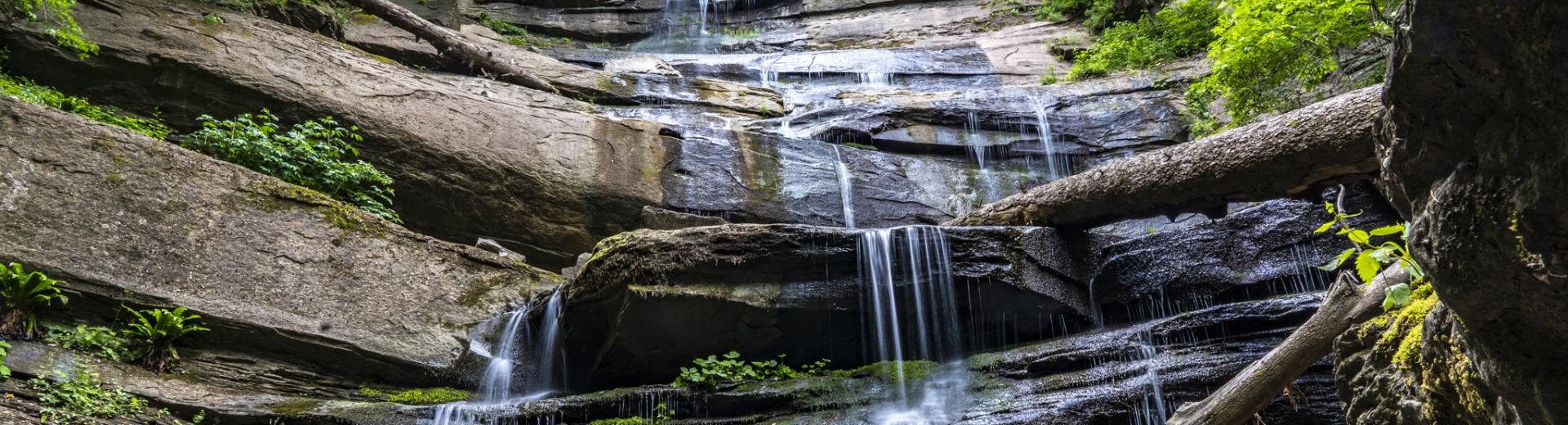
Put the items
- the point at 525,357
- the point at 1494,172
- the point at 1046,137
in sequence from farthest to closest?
the point at 1046,137
the point at 525,357
the point at 1494,172

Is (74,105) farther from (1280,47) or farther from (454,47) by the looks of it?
(1280,47)

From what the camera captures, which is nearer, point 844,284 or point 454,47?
point 844,284

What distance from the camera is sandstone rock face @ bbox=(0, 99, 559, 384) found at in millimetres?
6949

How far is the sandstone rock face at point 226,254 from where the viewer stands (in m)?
6.95

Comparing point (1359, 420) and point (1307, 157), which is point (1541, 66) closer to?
point (1359, 420)

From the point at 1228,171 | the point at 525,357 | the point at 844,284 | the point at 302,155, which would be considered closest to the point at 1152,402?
the point at 1228,171

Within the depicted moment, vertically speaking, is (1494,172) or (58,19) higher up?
(58,19)

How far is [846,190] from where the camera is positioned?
1180cm

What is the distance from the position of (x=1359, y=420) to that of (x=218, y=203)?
26.8ft

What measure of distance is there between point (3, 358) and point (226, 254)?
1728 mm

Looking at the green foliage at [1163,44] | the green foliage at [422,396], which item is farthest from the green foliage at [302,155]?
the green foliage at [1163,44]

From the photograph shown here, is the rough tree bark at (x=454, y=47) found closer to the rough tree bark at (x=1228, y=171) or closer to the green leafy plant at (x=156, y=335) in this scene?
the green leafy plant at (x=156, y=335)

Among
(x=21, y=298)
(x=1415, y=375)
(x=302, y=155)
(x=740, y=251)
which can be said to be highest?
(x=302, y=155)

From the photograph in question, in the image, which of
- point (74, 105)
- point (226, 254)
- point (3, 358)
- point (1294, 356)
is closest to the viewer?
point (1294, 356)
